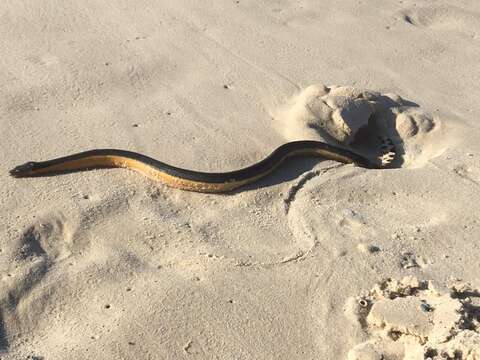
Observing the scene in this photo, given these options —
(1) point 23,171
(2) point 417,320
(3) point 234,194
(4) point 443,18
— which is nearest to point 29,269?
(1) point 23,171

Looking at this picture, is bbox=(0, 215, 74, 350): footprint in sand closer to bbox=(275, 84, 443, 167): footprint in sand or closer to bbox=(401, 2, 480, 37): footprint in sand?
bbox=(275, 84, 443, 167): footprint in sand

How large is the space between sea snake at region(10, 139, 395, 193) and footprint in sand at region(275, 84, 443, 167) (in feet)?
0.96

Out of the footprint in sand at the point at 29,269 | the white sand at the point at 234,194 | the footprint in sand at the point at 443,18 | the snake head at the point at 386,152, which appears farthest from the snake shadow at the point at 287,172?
the footprint in sand at the point at 443,18

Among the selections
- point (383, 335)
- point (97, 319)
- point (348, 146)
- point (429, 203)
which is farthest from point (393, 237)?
point (97, 319)

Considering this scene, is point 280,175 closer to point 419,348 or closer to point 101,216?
point 101,216

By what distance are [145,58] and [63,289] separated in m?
3.19

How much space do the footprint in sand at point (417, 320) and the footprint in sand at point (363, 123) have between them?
169cm

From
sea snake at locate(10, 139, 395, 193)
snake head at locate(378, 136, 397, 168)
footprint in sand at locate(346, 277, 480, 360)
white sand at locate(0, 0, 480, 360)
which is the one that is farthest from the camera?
snake head at locate(378, 136, 397, 168)

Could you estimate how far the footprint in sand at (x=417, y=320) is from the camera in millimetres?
3543

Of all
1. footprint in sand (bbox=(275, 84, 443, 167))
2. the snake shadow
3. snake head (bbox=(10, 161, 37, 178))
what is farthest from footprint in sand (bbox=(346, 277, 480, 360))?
snake head (bbox=(10, 161, 37, 178))

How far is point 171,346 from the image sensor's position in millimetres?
3787

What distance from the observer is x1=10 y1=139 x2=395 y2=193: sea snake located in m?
5.01

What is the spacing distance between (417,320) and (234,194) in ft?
5.89

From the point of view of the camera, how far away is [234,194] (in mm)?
5055
